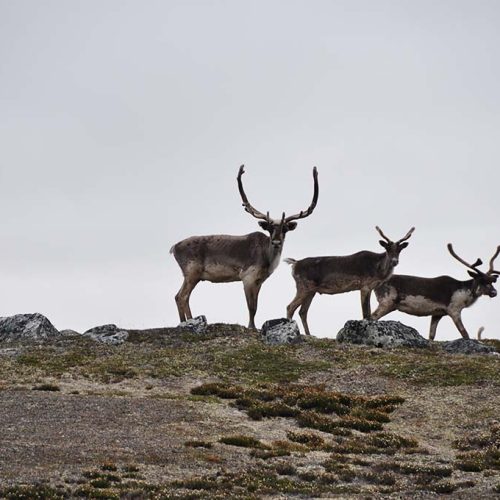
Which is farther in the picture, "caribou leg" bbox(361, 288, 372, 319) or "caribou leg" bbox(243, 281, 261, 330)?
"caribou leg" bbox(361, 288, 372, 319)

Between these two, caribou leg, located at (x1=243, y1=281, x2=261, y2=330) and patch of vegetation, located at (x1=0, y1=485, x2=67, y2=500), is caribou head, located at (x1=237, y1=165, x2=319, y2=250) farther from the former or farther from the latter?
patch of vegetation, located at (x1=0, y1=485, x2=67, y2=500)

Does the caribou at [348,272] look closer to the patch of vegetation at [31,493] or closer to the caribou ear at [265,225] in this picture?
the caribou ear at [265,225]

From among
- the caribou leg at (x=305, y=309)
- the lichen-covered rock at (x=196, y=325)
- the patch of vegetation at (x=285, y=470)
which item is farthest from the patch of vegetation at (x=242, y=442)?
the caribou leg at (x=305, y=309)

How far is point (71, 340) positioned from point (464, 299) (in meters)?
16.8

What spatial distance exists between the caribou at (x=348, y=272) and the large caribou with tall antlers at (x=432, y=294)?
5.79 feet

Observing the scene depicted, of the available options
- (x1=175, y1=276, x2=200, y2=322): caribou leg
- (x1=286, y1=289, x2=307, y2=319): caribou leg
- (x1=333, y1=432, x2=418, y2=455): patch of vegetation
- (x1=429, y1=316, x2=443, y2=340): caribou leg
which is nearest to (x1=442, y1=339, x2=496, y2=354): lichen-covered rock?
(x1=429, y1=316, x2=443, y2=340): caribou leg

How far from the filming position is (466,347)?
3662 cm

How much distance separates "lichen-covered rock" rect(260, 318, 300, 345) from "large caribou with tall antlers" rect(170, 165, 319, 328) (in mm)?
1452

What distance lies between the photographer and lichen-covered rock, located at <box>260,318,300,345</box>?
3600 centimetres

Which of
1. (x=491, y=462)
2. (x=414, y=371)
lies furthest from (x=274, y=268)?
(x=491, y=462)

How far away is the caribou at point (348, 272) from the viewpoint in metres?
39.5

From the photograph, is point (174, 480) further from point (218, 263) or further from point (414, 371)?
point (218, 263)

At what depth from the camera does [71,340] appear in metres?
37.0

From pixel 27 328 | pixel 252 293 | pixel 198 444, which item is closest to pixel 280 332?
pixel 252 293
